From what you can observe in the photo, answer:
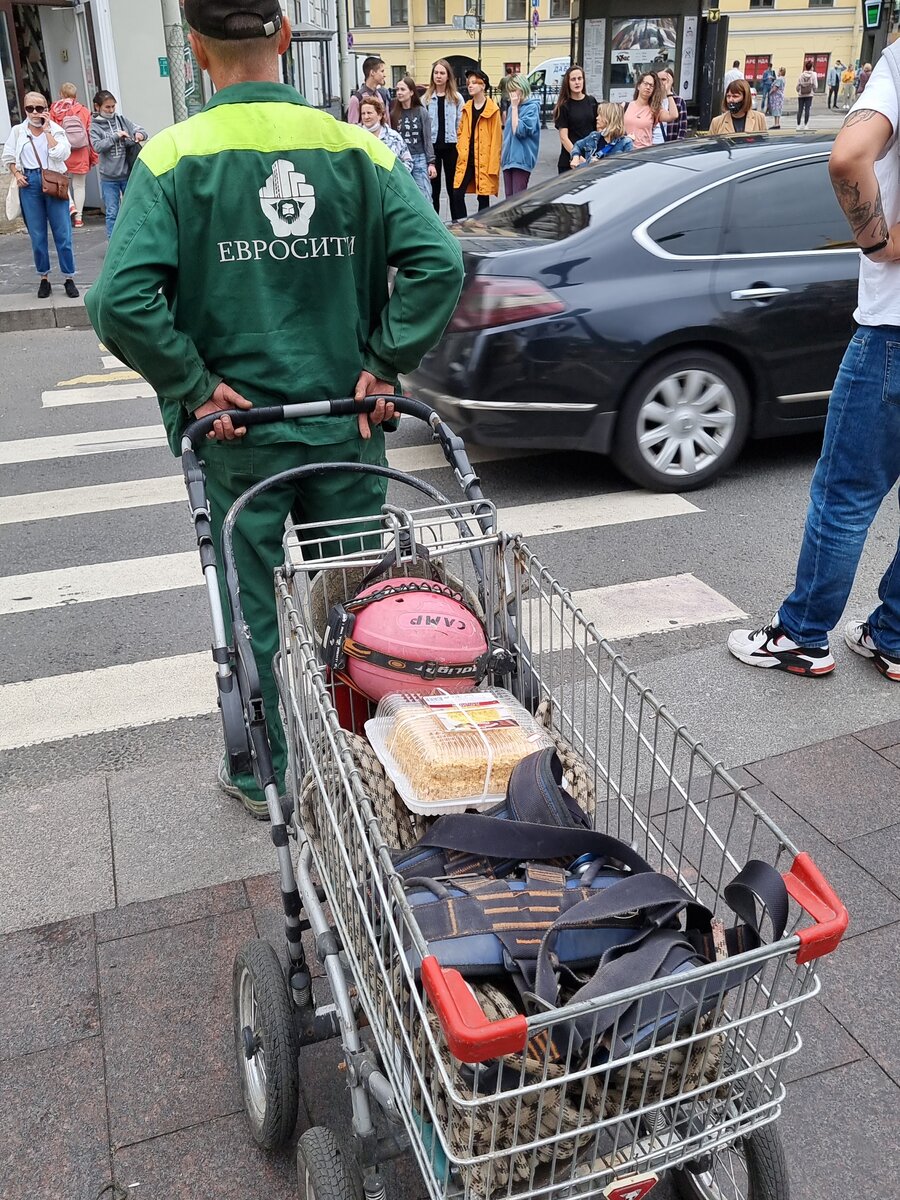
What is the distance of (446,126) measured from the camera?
1380cm

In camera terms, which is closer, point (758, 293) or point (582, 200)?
point (758, 293)

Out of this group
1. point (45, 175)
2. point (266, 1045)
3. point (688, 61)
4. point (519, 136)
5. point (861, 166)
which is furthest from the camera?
point (688, 61)

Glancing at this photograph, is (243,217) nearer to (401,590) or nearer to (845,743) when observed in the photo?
(401,590)

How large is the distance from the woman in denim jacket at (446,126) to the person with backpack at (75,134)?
431 cm

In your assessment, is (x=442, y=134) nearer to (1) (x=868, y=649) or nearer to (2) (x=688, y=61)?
(2) (x=688, y=61)

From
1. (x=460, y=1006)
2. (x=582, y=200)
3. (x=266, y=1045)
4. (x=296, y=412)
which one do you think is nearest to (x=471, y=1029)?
(x=460, y=1006)

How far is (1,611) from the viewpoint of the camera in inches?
201

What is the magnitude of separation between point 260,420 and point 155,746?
5.51 feet

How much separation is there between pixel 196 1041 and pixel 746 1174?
1.32m

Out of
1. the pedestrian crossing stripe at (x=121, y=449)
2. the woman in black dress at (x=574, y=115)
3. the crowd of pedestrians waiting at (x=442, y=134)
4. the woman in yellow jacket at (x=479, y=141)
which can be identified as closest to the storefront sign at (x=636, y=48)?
the crowd of pedestrians waiting at (x=442, y=134)

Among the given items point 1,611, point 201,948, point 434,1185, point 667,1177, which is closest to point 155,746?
point 201,948

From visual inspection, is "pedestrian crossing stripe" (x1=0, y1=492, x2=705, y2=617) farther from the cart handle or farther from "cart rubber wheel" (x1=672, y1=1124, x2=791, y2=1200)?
"cart rubber wheel" (x1=672, y1=1124, x2=791, y2=1200)

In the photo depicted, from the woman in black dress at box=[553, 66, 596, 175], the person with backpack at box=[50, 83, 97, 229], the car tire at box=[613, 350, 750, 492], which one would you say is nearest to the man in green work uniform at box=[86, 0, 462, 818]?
the car tire at box=[613, 350, 750, 492]

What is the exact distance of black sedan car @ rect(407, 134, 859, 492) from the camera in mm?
5828
